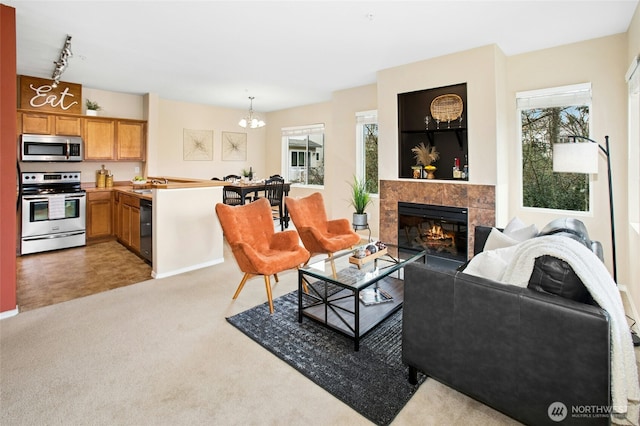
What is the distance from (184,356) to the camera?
2311mm

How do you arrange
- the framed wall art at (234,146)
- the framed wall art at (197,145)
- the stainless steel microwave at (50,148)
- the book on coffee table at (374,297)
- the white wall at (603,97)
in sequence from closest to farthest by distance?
the book on coffee table at (374,297) → the white wall at (603,97) → the stainless steel microwave at (50,148) → the framed wall art at (197,145) → the framed wall art at (234,146)

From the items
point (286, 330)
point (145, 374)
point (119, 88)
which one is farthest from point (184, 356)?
point (119, 88)

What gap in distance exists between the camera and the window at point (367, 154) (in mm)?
5949

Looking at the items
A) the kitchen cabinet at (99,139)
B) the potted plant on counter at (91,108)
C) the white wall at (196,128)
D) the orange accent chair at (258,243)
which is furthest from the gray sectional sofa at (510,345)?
the white wall at (196,128)

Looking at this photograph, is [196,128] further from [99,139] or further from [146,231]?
[146,231]

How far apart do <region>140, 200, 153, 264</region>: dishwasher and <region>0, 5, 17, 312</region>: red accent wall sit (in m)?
1.41

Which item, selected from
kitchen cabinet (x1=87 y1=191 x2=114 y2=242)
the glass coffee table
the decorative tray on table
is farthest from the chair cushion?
kitchen cabinet (x1=87 y1=191 x2=114 y2=242)

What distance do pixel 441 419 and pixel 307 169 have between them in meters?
6.61

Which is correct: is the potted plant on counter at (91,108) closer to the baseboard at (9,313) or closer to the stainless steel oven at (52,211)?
the stainless steel oven at (52,211)

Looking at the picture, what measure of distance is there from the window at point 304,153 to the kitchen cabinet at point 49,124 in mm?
4169

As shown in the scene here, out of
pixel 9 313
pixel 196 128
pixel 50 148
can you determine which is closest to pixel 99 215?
pixel 50 148

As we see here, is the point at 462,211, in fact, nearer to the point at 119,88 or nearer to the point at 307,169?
the point at 307,169

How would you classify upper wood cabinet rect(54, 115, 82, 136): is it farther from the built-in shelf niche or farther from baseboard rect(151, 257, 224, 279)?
the built-in shelf niche

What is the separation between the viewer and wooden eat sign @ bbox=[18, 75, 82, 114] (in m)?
5.06
